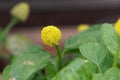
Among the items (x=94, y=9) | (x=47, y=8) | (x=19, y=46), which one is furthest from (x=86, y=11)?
(x=19, y=46)

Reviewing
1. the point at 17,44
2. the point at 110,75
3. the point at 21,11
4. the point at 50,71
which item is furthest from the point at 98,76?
the point at 17,44

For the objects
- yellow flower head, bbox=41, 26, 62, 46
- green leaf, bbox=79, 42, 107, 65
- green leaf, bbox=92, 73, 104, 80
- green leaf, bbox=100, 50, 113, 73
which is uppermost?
yellow flower head, bbox=41, 26, 62, 46

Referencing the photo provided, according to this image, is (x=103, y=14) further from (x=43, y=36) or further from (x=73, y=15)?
(x=43, y=36)

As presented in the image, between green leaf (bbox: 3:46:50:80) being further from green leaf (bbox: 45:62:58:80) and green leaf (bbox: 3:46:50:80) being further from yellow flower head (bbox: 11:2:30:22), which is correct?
yellow flower head (bbox: 11:2:30:22)

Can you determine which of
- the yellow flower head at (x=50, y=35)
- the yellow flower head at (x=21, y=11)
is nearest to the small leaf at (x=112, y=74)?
the yellow flower head at (x=50, y=35)

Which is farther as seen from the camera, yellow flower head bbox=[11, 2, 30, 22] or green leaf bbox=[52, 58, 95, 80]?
yellow flower head bbox=[11, 2, 30, 22]

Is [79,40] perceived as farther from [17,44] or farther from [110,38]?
[17,44]

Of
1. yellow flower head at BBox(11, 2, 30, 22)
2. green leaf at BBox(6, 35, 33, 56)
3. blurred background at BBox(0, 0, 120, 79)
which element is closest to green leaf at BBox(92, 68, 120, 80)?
yellow flower head at BBox(11, 2, 30, 22)

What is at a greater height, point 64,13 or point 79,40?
point 79,40

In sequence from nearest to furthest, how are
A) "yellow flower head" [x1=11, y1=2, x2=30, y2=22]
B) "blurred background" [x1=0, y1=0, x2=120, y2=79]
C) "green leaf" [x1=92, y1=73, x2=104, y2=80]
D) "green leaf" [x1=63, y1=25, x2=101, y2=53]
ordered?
"green leaf" [x1=92, y1=73, x2=104, y2=80] < "green leaf" [x1=63, y1=25, x2=101, y2=53] < "yellow flower head" [x1=11, y1=2, x2=30, y2=22] < "blurred background" [x1=0, y1=0, x2=120, y2=79]
